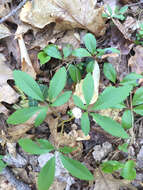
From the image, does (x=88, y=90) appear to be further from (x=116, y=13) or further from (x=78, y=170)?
(x=116, y=13)

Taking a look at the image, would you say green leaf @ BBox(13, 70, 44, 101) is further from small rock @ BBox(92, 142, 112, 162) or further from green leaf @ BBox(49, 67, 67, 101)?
small rock @ BBox(92, 142, 112, 162)

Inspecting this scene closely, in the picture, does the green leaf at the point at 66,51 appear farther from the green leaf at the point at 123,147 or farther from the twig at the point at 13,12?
the green leaf at the point at 123,147

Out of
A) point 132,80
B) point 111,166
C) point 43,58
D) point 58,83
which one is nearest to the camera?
point 58,83

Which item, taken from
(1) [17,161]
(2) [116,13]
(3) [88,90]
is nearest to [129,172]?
(3) [88,90]

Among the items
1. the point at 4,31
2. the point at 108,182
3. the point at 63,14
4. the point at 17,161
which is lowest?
the point at 108,182

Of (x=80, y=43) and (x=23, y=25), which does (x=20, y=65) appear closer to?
(x=23, y=25)

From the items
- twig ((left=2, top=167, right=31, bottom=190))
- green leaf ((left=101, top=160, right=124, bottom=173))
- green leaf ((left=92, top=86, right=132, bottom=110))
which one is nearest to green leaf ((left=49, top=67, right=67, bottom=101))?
green leaf ((left=92, top=86, right=132, bottom=110))

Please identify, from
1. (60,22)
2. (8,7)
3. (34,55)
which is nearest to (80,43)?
(60,22)
